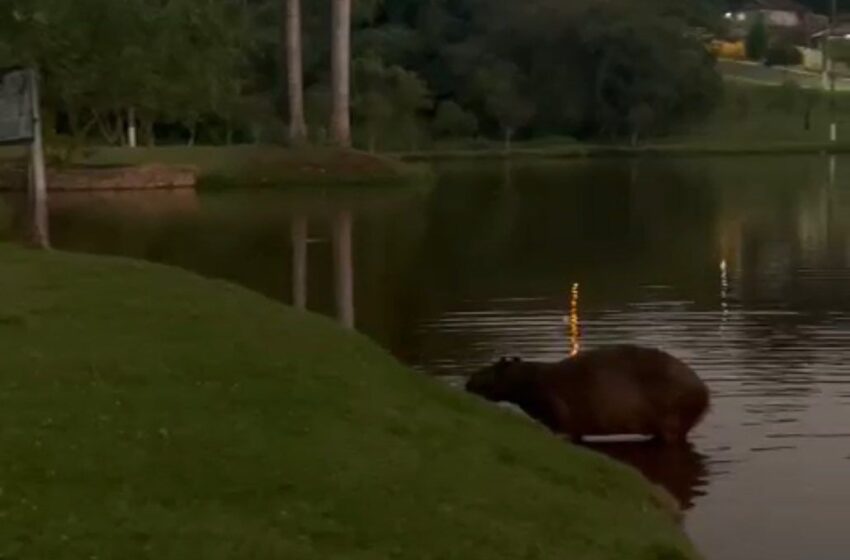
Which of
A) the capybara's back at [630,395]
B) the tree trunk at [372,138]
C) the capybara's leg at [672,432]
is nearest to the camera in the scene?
the capybara's back at [630,395]

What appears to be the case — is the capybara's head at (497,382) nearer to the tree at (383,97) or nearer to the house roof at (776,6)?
the tree at (383,97)

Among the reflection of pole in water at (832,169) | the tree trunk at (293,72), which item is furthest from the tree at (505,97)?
the tree trunk at (293,72)

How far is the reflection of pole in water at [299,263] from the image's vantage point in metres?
20.5

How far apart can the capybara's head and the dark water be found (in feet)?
2.85

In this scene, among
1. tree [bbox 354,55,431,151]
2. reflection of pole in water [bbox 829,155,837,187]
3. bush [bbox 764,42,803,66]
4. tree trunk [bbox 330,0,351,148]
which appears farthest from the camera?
bush [bbox 764,42,803,66]

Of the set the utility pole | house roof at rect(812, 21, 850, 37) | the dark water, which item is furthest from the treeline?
house roof at rect(812, 21, 850, 37)

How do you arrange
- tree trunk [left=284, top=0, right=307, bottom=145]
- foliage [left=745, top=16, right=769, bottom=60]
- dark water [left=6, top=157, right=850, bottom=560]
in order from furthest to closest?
1. foliage [left=745, top=16, right=769, bottom=60]
2. tree trunk [left=284, top=0, right=307, bottom=145]
3. dark water [left=6, top=157, right=850, bottom=560]

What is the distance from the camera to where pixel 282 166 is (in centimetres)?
4631

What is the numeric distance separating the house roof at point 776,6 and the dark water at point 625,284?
89473 millimetres

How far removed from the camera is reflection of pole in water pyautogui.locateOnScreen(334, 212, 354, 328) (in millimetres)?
19439

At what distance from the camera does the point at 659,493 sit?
32.1 ft

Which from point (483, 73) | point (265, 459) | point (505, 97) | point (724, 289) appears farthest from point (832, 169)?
point (265, 459)

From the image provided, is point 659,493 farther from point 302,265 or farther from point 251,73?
point 251,73

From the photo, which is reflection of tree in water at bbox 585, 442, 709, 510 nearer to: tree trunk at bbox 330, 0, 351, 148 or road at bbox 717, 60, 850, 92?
tree trunk at bbox 330, 0, 351, 148
